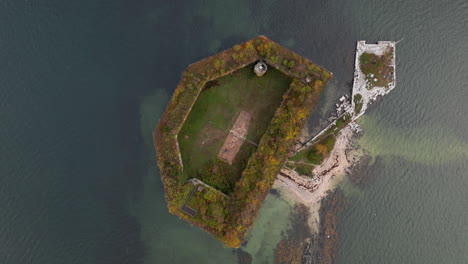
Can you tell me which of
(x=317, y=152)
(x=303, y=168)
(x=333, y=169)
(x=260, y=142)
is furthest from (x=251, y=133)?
(x=333, y=169)

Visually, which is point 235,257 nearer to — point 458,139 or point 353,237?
point 353,237

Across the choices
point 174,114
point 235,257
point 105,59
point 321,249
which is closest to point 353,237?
point 321,249

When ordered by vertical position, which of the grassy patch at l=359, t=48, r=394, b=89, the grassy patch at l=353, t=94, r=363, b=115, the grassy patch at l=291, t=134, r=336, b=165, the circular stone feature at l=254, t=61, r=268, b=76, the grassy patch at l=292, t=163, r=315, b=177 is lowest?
the grassy patch at l=292, t=163, r=315, b=177

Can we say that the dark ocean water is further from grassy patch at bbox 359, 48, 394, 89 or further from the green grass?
the green grass

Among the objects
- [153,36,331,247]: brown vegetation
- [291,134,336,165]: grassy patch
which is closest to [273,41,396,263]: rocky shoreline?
[291,134,336,165]: grassy patch

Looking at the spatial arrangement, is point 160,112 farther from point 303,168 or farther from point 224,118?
point 303,168

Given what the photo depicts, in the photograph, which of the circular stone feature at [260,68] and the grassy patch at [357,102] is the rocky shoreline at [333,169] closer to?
the grassy patch at [357,102]
